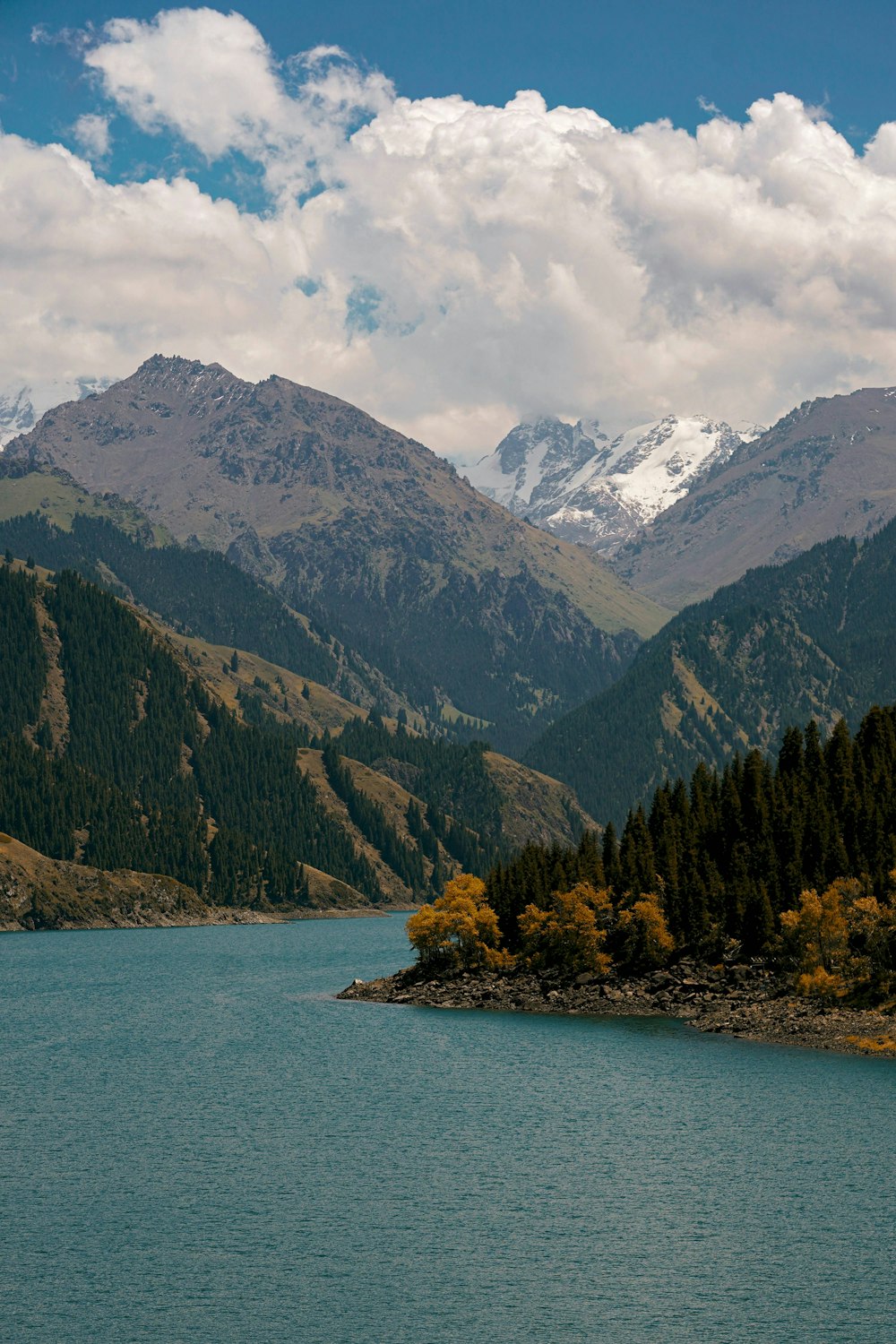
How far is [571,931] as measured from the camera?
593ft

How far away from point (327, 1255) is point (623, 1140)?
33996 millimetres

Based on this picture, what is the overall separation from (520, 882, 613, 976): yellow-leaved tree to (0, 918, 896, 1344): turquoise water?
27.3 metres

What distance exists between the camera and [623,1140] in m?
107

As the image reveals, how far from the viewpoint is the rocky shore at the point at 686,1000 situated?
144625mm

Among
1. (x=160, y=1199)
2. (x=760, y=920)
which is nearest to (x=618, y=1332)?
(x=160, y=1199)

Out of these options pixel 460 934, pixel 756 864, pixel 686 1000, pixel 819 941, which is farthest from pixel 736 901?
pixel 460 934

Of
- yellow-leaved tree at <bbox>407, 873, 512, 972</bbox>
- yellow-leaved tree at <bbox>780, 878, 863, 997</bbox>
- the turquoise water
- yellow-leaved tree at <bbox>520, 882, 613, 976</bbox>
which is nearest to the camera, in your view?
the turquoise water

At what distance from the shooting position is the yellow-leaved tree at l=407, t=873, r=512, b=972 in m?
190

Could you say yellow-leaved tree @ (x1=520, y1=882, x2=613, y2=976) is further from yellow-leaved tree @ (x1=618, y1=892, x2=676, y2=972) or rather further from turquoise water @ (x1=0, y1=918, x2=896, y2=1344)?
turquoise water @ (x1=0, y1=918, x2=896, y2=1344)

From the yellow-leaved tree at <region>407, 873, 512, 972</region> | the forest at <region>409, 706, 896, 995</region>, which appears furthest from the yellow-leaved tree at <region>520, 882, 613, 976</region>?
the yellow-leaved tree at <region>407, 873, 512, 972</region>

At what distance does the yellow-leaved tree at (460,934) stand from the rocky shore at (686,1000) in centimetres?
288

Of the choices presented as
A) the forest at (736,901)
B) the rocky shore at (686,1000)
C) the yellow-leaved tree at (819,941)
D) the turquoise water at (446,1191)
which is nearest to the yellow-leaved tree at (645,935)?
the forest at (736,901)

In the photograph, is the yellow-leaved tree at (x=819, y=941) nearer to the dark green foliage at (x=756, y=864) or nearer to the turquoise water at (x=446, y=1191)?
the dark green foliage at (x=756, y=864)

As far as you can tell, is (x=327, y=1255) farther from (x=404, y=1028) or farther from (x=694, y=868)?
(x=694, y=868)
